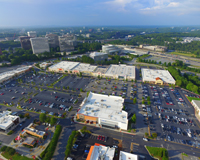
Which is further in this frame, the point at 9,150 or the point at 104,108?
the point at 104,108

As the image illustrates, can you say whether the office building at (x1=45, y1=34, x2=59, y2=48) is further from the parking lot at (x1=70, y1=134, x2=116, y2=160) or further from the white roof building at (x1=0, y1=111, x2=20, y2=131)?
the parking lot at (x1=70, y1=134, x2=116, y2=160)

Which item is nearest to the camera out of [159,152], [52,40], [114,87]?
[159,152]

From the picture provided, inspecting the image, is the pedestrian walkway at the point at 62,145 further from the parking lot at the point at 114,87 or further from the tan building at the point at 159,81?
the tan building at the point at 159,81

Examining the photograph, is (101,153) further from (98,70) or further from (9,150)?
(98,70)

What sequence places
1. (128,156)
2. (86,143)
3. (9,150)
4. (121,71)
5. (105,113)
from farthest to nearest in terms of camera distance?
1. (121,71)
2. (105,113)
3. (86,143)
4. (9,150)
5. (128,156)

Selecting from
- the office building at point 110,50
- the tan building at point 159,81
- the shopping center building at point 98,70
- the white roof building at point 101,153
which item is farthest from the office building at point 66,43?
the white roof building at point 101,153

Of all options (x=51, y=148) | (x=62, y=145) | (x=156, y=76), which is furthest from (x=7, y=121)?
(x=156, y=76)

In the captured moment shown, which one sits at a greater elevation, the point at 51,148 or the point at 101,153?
the point at 101,153

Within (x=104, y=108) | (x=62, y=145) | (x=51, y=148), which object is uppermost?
Result: (x=104, y=108)
